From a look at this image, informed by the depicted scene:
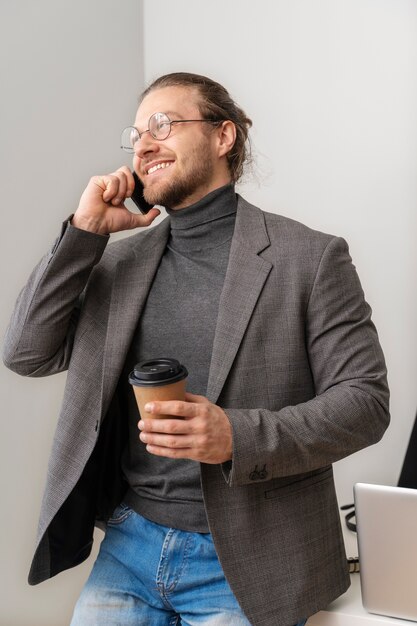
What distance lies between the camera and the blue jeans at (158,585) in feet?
4.57

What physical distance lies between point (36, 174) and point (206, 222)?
0.78 metres

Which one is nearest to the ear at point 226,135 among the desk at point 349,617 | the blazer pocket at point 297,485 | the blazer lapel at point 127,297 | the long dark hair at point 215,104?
the long dark hair at point 215,104

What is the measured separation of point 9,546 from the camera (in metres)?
2.14

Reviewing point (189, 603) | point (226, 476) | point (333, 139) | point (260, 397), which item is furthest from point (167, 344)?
point (333, 139)

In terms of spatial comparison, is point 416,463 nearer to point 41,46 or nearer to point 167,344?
point 167,344

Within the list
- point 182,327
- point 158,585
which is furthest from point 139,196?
point 158,585

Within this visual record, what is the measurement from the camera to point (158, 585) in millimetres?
1417

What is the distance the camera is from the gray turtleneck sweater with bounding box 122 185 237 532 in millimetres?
1463

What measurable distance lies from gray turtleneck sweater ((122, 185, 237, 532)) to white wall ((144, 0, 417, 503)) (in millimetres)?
796

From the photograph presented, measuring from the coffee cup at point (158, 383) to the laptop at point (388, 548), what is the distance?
0.47 meters

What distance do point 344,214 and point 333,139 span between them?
25cm

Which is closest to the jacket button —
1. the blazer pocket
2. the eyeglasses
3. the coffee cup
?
the blazer pocket

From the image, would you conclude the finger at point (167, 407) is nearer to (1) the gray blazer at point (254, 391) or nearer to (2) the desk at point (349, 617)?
(1) the gray blazer at point (254, 391)

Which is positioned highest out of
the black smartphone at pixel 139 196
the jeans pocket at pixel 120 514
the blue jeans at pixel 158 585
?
the black smartphone at pixel 139 196
